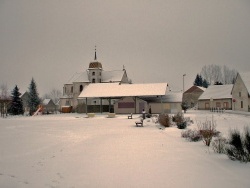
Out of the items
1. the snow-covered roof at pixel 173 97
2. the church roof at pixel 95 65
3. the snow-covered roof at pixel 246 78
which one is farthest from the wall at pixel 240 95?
the church roof at pixel 95 65

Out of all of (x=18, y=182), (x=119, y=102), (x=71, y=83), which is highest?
(x=71, y=83)

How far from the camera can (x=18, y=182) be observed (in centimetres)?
671

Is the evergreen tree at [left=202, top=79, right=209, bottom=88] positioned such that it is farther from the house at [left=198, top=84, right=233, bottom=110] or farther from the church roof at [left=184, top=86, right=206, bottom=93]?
the house at [left=198, top=84, right=233, bottom=110]

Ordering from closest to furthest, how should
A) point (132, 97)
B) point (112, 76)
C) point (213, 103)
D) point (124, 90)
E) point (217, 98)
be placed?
1. point (132, 97)
2. point (124, 90)
3. point (217, 98)
4. point (213, 103)
5. point (112, 76)

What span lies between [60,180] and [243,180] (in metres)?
4.73

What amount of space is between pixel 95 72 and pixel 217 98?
30.9 m

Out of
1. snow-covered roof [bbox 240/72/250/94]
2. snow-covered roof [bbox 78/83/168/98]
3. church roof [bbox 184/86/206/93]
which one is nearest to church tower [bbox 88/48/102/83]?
snow-covered roof [bbox 78/83/168/98]

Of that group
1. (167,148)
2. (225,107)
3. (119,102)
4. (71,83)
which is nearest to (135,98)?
(119,102)

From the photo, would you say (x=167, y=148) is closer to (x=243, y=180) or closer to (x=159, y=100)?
(x=243, y=180)

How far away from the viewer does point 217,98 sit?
57.8 m

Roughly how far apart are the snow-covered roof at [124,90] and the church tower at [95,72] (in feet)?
51.3

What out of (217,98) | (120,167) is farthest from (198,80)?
(120,167)

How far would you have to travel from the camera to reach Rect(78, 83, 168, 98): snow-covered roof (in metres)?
45.2

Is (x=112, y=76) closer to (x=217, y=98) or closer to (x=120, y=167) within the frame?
(x=217, y=98)
